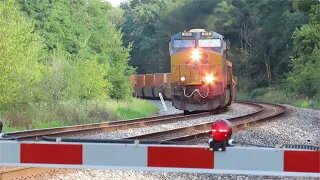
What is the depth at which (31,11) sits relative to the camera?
42.6 metres

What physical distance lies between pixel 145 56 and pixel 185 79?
63234mm

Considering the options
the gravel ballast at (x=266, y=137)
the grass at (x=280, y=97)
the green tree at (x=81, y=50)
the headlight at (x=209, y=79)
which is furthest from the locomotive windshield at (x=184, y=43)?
the grass at (x=280, y=97)

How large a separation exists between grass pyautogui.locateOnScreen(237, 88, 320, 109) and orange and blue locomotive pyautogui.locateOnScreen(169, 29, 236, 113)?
1260 centimetres

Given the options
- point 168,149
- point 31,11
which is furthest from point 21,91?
point 31,11

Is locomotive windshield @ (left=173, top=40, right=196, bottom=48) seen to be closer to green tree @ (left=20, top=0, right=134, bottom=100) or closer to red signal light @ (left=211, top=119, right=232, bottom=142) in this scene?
green tree @ (left=20, top=0, right=134, bottom=100)

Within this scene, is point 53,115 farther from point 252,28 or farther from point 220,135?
point 252,28

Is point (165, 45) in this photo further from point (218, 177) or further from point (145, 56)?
point (218, 177)

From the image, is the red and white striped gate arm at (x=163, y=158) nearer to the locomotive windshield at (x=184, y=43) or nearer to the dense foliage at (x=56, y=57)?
the dense foliage at (x=56, y=57)

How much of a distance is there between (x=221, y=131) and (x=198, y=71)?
2065 centimetres

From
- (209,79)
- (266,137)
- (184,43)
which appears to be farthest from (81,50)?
(266,137)

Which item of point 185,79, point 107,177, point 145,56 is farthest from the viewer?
point 145,56

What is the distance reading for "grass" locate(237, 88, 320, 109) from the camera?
3917 centimetres

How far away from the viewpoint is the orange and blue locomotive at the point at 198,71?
24.3m

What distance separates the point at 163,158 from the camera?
4.19 meters
